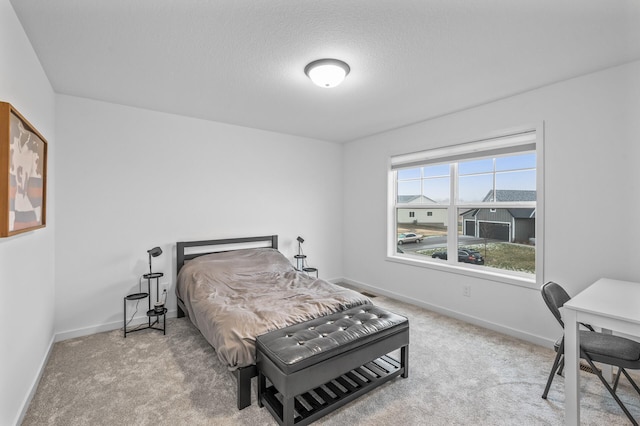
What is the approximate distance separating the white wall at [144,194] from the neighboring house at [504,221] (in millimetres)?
2440

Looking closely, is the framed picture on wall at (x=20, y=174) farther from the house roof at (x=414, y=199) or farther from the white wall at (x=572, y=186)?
the house roof at (x=414, y=199)

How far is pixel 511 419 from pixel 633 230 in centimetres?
177

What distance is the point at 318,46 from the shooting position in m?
2.06

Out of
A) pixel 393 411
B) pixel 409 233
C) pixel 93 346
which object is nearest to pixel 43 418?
pixel 93 346

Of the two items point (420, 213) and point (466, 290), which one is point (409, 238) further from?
point (466, 290)

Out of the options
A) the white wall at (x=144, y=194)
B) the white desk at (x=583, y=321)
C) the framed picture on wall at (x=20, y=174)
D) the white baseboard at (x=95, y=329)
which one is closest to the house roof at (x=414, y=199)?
the white wall at (x=144, y=194)

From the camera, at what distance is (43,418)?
72.7 inches

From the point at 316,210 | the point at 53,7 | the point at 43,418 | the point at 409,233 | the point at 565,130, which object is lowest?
the point at 43,418

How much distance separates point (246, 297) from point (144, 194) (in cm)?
180

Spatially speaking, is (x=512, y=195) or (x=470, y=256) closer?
(x=512, y=195)

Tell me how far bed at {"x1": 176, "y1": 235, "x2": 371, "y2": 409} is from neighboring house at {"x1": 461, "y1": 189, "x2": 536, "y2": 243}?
1.75 metres

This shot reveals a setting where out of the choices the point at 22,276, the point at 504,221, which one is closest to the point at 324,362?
the point at 22,276

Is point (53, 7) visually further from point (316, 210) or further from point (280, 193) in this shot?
point (316, 210)

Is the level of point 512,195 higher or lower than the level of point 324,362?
higher
